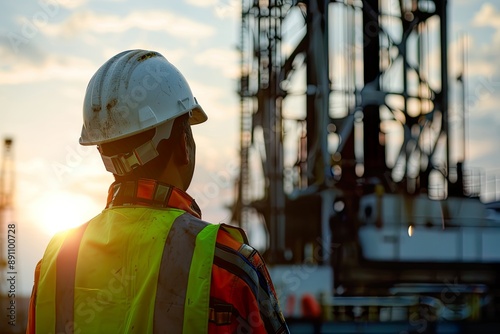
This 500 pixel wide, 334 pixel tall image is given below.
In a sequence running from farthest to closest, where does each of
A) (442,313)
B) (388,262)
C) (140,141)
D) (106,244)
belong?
(388,262) < (442,313) < (140,141) < (106,244)

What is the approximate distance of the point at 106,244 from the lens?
245cm

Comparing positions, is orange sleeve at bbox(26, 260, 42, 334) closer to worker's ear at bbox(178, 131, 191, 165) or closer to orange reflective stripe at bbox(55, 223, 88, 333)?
orange reflective stripe at bbox(55, 223, 88, 333)

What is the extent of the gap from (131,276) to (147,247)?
0.09 meters

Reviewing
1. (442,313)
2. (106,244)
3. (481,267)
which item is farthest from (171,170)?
(481,267)

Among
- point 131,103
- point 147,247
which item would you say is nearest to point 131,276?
point 147,247

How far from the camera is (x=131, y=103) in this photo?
2652 millimetres

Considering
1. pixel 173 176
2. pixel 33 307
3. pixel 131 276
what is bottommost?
pixel 33 307

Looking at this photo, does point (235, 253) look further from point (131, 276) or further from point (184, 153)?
point (184, 153)

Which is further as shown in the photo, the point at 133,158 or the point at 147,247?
the point at 133,158

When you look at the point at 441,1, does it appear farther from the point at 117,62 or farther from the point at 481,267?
the point at 117,62

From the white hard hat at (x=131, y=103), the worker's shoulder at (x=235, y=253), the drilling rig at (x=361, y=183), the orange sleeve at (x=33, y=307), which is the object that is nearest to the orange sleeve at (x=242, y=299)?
the worker's shoulder at (x=235, y=253)

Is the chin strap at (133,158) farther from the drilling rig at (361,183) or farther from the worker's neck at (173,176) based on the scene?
the drilling rig at (361,183)

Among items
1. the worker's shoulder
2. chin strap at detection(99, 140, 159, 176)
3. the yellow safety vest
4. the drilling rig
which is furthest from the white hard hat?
the drilling rig

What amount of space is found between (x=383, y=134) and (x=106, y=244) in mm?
20642
